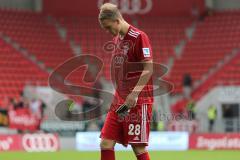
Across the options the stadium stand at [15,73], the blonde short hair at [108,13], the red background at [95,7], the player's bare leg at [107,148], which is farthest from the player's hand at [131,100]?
the red background at [95,7]

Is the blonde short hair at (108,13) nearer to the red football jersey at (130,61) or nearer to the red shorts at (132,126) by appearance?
the red football jersey at (130,61)

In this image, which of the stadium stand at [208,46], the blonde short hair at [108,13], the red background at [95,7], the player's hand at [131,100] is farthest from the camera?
the red background at [95,7]

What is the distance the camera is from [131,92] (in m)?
6.38

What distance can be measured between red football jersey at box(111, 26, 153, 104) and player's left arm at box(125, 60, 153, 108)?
2.9 inches

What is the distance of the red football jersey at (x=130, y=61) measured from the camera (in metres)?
6.37

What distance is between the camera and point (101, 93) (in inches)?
733

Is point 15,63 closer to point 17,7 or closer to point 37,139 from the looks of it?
point 17,7

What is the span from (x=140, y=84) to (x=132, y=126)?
1.51 feet

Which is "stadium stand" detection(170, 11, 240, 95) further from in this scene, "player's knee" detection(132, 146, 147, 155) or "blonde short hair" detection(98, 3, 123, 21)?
"blonde short hair" detection(98, 3, 123, 21)

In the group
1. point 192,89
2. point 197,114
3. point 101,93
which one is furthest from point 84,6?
point 101,93

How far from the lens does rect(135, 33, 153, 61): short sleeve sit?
6.32 meters

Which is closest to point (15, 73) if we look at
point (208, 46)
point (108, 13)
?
point (208, 46)

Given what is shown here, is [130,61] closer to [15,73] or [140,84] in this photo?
[140,84]

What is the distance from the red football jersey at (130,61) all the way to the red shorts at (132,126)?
11 centimetres
